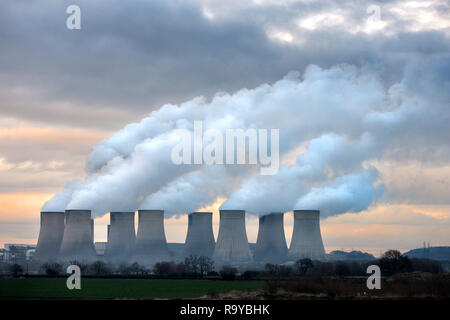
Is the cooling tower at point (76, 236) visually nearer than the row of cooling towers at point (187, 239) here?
No

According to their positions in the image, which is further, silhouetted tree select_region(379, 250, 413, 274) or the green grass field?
silhouetted tree select_region(379, 250, 413, 274)

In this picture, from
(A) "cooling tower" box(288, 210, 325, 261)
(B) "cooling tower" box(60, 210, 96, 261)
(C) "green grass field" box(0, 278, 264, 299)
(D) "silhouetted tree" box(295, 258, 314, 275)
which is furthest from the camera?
(B) "cooling tower" box(60, 210, 96, 261)

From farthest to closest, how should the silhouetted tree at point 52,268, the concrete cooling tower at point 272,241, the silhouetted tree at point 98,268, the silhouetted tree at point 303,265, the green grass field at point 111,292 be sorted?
the concrete cooling tower at point 272,241 → the silhouetted tree at point 98,268 → the silhouetted tree at point 52,268 → the silhouetted tree at point 303,265 → the green grass field at point 111,292

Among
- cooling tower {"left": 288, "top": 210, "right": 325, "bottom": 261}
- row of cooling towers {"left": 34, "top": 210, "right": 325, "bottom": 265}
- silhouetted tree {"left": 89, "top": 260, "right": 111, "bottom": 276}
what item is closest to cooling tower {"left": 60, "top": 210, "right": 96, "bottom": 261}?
row of cooling towers {"left": 34, "top": 210, "right": 325, "bottom": 265}

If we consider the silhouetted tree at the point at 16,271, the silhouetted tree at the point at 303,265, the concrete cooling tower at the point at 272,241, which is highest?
the concrete cooling tower at the point at 272,241

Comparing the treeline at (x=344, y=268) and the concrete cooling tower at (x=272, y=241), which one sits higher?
the concrete cooling tower at (x=272, y=241)

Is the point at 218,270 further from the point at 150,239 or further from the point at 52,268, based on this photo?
the point at 52,268

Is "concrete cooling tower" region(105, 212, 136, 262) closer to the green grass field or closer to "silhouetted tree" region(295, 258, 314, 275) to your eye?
"silhouetted tree" region(295, 258, 314, 275)

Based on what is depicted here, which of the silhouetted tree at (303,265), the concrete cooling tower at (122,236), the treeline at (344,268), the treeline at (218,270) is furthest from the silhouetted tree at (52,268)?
the silhouetted tree at (303,265)

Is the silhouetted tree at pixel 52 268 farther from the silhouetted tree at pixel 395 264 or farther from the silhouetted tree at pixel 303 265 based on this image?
the silhouetted tree at pixel 395 264
